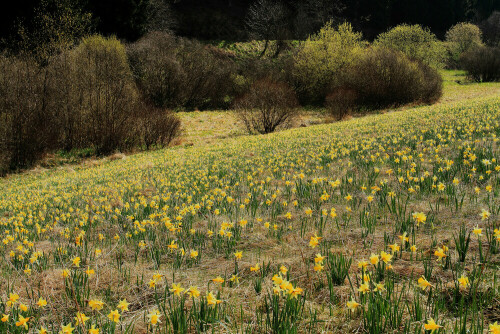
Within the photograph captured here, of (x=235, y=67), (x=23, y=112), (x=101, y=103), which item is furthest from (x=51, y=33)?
(x=235, y=67)

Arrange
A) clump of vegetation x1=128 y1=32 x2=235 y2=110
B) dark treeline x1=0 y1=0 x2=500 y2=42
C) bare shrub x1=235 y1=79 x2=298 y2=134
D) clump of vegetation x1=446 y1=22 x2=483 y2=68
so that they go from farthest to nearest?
clump of vegetation x1=446 y1=22 x2=483 y2=68 < dark treeline x1=0 y1=0 x2=500 y2=42 < clump of vegetation x1=128 y1=32 x2=235 y2=110 < bare shrub x1=235 y1=79 x2=298 y2=134

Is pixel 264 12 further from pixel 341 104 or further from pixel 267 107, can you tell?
pixel 267 107

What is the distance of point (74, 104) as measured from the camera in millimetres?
19422

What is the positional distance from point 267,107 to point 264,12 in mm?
43041

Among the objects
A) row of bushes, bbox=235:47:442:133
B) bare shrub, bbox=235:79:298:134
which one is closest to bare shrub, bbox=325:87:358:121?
row of bushes, bbox=235:47:442:133

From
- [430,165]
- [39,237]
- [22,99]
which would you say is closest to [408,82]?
[430,165]

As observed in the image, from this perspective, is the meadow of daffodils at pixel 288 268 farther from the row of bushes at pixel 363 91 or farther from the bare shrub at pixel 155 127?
the row of bushes at pixel 363 91

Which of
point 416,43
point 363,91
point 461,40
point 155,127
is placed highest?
point 461,40

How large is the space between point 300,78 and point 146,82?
18405mm

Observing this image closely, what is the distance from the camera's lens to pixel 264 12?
59.3 m

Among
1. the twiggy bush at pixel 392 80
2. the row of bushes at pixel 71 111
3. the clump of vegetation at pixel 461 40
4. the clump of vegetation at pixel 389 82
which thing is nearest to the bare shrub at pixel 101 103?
the row of bushes at pixel 71 111

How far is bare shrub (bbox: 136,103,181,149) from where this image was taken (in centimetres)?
2131

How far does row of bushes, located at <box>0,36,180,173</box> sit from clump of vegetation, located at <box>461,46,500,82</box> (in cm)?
5345

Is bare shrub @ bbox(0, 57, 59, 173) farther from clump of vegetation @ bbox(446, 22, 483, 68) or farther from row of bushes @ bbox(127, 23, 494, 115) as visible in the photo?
clump of vegetation @ bbox(446, 22, 483, 68)
